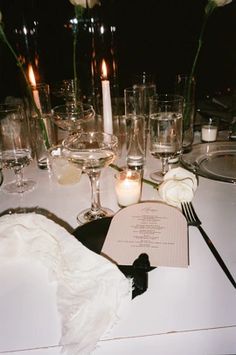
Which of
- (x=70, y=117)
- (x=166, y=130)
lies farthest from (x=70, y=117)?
(x=166, y=130)

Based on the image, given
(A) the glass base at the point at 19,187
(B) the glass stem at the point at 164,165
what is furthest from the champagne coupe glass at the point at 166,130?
(A) the glass base at the point at 19,187

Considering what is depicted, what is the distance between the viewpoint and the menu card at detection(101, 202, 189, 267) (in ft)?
2.33

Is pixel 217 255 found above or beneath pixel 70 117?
beneath

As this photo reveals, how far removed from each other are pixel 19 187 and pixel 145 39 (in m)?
3.10

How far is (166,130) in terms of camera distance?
110 cm

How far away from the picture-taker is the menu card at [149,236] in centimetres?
71

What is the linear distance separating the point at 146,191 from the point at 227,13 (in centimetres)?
322

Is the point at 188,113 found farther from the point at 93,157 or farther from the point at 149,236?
the point at 149,236

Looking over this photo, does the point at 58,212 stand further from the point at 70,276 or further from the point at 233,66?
the point at 233,66

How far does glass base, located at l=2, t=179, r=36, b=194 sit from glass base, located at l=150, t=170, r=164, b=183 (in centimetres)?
39

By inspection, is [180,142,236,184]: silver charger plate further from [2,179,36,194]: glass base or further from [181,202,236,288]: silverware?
[2,179,36,194]: glass base

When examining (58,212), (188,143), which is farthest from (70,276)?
(188,143)

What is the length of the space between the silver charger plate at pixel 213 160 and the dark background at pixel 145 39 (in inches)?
91.9

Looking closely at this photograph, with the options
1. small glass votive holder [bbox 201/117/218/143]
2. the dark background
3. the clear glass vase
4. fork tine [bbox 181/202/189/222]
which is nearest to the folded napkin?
fork tine [bbox 181/202/189/222]
